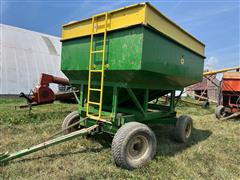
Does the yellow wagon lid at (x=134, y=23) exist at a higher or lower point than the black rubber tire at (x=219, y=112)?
higher

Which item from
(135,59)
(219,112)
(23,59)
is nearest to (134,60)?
(135,59)

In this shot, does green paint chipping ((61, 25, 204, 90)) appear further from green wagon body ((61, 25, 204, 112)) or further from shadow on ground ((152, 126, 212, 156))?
shadow on ground ((152, 126, 212, 156))

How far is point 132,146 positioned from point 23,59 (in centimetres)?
1313

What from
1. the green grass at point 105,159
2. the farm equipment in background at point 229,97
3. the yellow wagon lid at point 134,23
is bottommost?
the green grass at point 105,159

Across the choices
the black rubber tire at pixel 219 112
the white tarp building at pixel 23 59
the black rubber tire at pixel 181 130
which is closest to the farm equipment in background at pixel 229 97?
the black rubber tire at pixel 219 112

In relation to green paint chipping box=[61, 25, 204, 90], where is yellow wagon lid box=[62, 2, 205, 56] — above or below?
above

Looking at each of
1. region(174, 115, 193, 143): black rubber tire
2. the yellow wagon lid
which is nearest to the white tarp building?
the yellow wagon lid

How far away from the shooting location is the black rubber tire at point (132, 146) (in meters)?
3.35

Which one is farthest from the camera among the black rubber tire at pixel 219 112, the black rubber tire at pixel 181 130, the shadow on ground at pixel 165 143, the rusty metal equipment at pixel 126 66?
the black rubber tire at pixel 219 112

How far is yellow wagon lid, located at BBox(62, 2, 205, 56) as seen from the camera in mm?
3447

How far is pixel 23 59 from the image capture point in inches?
571

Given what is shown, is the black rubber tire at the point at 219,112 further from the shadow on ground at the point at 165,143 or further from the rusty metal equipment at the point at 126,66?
the rusty metal equipment at the point at 126,66

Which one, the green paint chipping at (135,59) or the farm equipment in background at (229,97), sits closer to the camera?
the green paint chipping at (135,59)

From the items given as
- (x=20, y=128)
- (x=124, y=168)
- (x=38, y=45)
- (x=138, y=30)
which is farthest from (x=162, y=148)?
(x=38, y=45)
